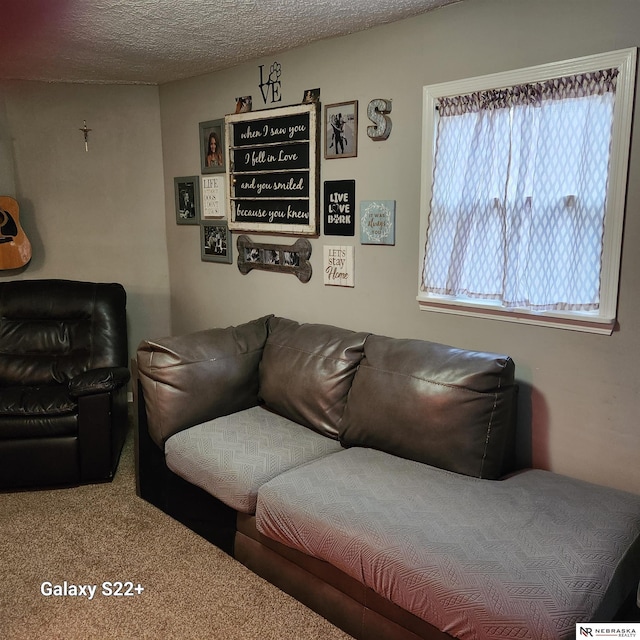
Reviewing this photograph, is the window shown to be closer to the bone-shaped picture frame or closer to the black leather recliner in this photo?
the bone-shaped picture frame

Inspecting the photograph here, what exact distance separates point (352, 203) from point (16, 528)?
219cm

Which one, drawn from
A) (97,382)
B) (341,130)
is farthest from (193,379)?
(341,130)

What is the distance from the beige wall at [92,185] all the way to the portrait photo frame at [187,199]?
23cm

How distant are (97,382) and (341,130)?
A: 176 centimetres

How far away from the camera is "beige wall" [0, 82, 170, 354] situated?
12.3 ft

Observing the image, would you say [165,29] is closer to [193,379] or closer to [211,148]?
[211,148]

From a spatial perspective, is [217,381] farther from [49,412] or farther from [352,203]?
[352,203]

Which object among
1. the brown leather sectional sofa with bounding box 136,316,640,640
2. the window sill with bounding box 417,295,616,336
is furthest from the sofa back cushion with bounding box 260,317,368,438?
the window sill with bounding box 417,295,616,336

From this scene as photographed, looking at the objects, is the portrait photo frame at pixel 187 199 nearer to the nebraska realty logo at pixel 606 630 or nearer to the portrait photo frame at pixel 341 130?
the portrait photo frame at pixel 341 130

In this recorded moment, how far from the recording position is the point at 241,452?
93.0 inches

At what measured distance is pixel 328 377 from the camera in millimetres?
2580

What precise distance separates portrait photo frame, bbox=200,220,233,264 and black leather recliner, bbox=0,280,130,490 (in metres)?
0.60

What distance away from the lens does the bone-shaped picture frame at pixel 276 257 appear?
10.2 feet

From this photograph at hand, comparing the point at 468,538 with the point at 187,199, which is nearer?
the point at 468,538
